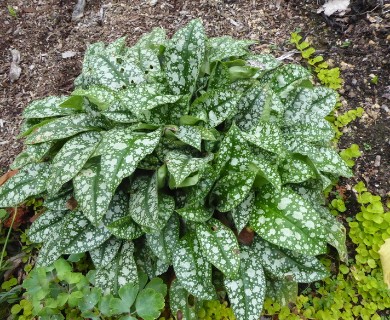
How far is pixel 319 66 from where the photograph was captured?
3338mm

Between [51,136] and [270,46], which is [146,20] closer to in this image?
[270,46]

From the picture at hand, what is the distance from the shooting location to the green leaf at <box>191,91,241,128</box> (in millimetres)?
2342

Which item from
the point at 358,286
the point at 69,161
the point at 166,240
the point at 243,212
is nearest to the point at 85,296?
the point at 166,240

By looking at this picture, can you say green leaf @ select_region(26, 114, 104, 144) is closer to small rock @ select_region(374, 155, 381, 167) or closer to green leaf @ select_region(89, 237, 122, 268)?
green leaf @ select_region(89, 237, 122, 268)

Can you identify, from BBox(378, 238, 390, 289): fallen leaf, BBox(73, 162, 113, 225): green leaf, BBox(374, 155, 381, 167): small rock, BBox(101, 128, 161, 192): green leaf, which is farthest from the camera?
BBox(374, 155, 381, 167): small rock

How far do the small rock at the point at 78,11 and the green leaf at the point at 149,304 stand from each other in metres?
2.87

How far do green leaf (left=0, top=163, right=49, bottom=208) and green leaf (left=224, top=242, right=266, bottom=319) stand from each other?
121 centimetres

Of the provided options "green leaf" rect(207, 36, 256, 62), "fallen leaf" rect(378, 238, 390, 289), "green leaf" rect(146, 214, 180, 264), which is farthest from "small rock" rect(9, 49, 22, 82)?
"fallen leaf" rect(378, 238, 390, 289)

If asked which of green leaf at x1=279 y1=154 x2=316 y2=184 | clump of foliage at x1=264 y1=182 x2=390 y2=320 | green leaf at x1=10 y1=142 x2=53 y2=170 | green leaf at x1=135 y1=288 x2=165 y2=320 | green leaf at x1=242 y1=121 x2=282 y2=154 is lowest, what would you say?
clump of foliage at x1=264 y1=182 x2=390 y2=320

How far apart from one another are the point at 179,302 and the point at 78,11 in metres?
2.92

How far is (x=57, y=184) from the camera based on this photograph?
88.9 inches

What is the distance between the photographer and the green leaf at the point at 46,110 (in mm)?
2625

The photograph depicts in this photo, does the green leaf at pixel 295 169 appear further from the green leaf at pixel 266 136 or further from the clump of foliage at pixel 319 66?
the clump of foliage at pixel 319 66

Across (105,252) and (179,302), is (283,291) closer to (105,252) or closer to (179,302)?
(179,302)
